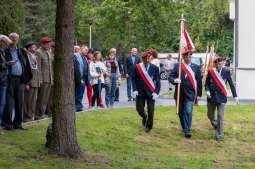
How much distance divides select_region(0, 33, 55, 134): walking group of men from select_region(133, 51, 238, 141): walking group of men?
228cm

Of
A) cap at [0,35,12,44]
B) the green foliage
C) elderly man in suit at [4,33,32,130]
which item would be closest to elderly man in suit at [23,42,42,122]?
elderly man in suit at [4,33,32,130]

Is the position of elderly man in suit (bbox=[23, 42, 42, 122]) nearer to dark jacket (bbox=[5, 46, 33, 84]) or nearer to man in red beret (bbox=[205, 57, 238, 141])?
dark jacket (bbox=[5, 46, 33, 84])

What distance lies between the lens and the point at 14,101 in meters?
10.3

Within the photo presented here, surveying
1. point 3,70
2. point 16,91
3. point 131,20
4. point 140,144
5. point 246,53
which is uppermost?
point 131,20

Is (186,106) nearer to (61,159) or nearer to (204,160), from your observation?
(204,160)

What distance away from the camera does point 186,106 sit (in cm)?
1223

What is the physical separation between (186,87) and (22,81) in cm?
414

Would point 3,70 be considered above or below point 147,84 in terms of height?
above

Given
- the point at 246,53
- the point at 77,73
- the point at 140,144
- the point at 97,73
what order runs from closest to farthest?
the point at 140,144 < the point at 77,73 < the point at 97,73 < the point at 246,53

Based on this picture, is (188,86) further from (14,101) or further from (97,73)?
(14,101)

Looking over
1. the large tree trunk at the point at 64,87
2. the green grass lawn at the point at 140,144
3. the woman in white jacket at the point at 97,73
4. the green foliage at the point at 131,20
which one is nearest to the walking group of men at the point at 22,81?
the green grass lawn at the point at 140,144

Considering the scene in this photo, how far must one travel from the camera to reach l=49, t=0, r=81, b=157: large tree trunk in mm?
8109

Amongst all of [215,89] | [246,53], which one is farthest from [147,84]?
[246,53]

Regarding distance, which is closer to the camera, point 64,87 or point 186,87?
point 64,87
